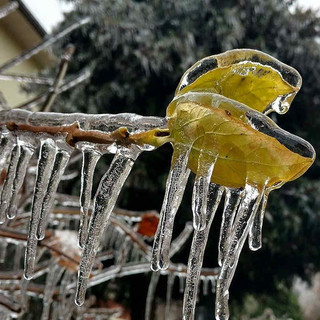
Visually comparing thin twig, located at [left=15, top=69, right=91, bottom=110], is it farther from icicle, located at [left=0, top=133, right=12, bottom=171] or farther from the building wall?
the building wall

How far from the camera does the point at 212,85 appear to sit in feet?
0.99

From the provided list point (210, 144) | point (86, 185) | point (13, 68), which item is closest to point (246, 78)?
point (210, 144)

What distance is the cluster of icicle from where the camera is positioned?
0.30 m

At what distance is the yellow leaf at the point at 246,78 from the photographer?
0.98 ft

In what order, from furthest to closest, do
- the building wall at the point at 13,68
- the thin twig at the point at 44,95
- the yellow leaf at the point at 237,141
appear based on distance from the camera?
Result: 1. the building wall at the point at 13,68
2. the thin twig at the point at 44,95
3. the yellow leaf at the point at 237,141

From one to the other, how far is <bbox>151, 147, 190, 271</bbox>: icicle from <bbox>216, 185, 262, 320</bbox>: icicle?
4 cm

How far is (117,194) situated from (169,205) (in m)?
0.05

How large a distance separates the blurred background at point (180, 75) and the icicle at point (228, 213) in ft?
10.5

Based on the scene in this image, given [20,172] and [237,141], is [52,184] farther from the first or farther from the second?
[237,141]

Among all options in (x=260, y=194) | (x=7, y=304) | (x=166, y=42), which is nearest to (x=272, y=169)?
(x=260, y=194)

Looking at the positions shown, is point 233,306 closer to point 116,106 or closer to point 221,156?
point 116,106

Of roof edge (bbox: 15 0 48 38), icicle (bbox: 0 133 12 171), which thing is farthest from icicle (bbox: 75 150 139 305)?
roof edge (bbox: 15 0 48 38)

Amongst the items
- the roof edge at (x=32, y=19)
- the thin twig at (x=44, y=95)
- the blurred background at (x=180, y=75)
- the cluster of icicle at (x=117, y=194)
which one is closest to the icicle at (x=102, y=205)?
the cluster of icicle at (x=117, y=194)

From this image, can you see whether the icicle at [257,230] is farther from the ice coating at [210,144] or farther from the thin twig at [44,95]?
the thin twig at [44,95]
